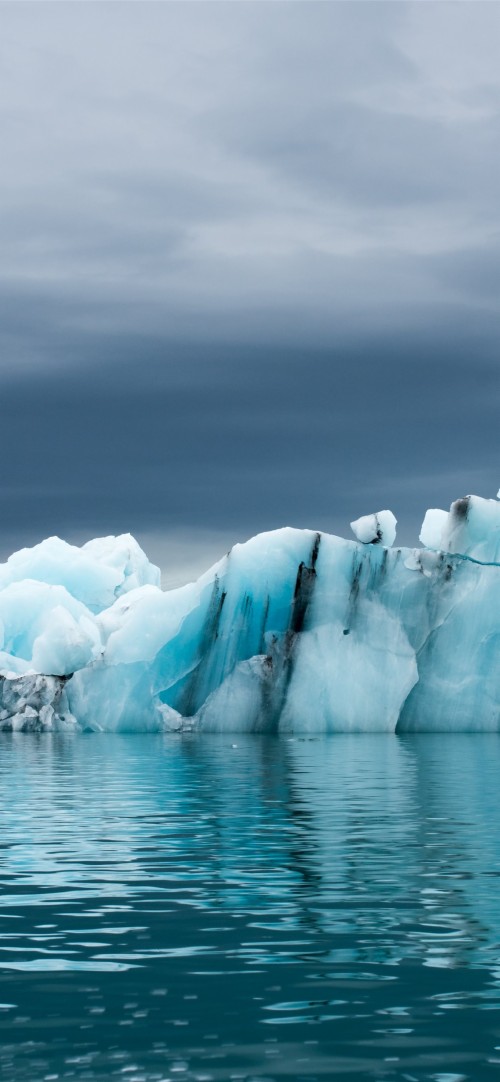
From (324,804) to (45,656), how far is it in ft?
88.2

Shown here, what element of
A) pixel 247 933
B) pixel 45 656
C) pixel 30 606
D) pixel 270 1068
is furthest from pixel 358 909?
pixel 30 606

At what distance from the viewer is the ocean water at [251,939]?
554cm

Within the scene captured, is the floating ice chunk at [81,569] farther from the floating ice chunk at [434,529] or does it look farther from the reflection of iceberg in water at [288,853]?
the reflection of iceberg in water at [288,853]

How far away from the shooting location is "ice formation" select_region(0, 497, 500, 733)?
121ft

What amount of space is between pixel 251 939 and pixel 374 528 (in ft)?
100

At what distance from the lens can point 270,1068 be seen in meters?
5.30

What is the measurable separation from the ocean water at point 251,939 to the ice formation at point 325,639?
62.5 ft

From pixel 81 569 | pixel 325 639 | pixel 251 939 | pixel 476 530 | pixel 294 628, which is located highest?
pixel 81 569

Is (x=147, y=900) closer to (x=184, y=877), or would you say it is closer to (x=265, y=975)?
(x=184, y=877)

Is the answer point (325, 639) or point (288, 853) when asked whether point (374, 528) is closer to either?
point (325, 639)

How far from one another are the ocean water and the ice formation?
19037 millimetres

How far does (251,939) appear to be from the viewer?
7.86 m

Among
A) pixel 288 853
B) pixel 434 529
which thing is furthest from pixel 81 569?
pixel 288 853

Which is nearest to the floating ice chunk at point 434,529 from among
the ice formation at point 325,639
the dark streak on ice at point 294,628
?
the ice formation at point 325,639
